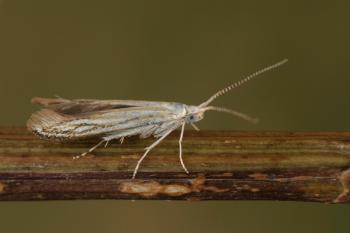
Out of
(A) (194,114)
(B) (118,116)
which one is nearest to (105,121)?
(B) (118,116)

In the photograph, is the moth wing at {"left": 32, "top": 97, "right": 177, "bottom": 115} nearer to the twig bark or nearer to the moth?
the moth

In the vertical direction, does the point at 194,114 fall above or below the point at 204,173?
above

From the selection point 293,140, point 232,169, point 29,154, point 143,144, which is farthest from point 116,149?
point 293,140

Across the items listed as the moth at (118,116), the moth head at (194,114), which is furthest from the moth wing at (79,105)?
the moth head at (194,114)

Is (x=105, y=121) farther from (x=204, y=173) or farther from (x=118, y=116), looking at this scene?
(x=204, y=173)

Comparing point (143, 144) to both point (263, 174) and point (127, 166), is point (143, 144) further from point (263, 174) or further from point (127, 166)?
point (263, 174)

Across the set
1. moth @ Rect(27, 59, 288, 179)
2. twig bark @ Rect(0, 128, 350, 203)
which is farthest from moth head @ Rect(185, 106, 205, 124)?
twig bark @ Rect(0, 128, 350, 203)
